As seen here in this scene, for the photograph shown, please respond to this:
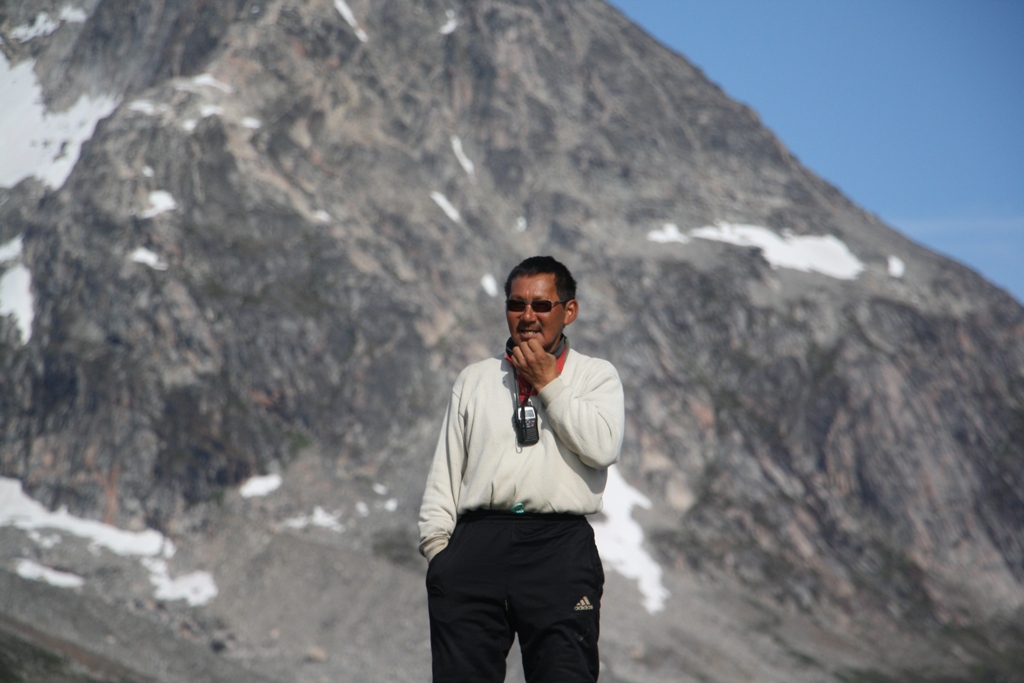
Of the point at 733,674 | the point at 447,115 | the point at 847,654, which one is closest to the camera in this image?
the point at 733,674

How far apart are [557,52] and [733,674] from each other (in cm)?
10825

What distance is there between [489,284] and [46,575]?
64.8 m

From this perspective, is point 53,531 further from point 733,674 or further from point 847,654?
point 847,654

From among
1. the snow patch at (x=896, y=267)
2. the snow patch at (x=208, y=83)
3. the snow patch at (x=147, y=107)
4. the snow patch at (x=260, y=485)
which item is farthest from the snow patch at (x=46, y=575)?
the snow patch at (x=896, y=267)

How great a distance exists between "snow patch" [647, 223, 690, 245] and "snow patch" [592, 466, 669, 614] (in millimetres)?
43645

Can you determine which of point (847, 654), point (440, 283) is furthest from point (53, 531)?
point (847, 654)

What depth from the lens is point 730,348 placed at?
434ft

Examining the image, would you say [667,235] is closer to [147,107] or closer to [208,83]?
[208,83]

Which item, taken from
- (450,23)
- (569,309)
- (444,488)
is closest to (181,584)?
(444,488)

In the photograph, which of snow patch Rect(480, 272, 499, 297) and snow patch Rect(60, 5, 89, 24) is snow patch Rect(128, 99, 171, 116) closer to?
snow patch Rect(60, 5, 89, 24)

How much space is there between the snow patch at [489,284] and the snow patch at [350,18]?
43.5m

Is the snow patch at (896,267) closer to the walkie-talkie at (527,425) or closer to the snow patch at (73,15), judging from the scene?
the snow patch at (73,15)

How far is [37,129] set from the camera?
469 feet

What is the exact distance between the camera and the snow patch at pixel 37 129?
134 metres
